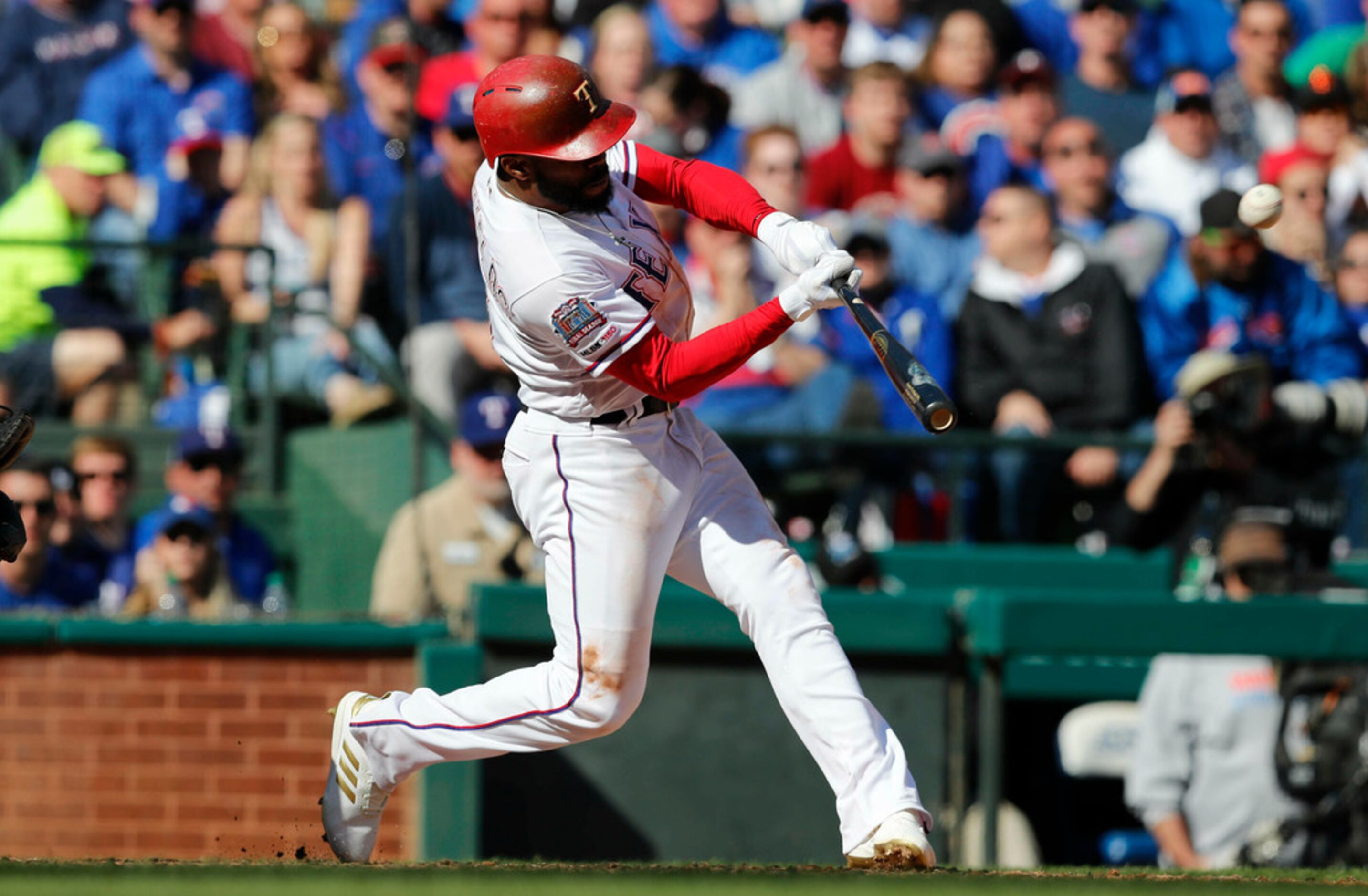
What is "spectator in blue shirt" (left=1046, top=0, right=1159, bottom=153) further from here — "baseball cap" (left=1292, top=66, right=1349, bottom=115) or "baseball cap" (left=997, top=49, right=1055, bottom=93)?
"baseball cap" (left=1292, top=66, right=1349, bottom=115)

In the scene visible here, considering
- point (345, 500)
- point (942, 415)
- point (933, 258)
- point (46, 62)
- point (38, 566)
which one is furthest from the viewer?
point (46, 62)

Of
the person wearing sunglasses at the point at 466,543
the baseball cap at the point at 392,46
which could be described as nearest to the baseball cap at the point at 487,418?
the person wearing sunglasses at the point at 466,543

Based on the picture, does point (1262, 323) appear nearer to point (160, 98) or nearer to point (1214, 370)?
point (1214, 370)

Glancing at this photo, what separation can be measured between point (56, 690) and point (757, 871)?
3124 mm

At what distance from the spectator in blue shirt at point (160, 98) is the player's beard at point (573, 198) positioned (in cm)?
427

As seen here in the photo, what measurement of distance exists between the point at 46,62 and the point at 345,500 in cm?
286

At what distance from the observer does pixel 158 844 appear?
594 centimetres

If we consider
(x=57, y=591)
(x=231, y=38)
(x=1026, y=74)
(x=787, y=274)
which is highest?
(x=231, y=38)

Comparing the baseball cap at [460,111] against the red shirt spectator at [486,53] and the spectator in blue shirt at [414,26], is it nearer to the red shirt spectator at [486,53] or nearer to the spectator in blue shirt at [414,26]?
the red shirt spectator at [486,53]

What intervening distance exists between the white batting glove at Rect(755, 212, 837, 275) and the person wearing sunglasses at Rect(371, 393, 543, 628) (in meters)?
Answer: 2.47

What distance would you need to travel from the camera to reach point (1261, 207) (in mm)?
5180

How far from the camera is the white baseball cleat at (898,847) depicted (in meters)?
3.83

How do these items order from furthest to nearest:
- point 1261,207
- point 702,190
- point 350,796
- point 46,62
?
point 46,62 < point 1261,207 < point 350,796 < point 702,190

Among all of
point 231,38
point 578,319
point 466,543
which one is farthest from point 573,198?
point 231,38
